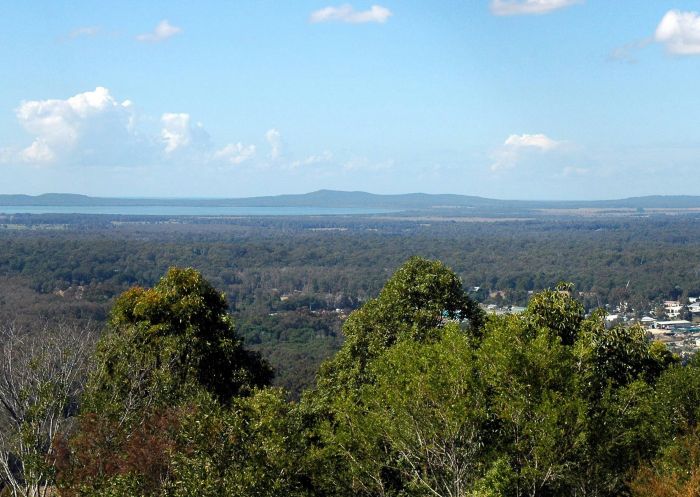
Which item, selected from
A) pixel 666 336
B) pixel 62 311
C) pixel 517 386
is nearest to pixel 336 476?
pixel 517 386

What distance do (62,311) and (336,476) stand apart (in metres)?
57.8

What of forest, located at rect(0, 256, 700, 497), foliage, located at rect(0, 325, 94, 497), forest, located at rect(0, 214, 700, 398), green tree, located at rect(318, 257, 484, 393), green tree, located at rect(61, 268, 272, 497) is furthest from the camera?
forest, located at rect(0, 214, 700, 398)

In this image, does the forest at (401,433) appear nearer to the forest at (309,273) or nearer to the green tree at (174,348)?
the green tree at (174,348)

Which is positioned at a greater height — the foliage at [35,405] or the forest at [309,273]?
the foliage at [35,405]

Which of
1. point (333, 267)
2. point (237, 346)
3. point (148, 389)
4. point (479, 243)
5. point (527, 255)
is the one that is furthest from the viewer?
point (479, 243)

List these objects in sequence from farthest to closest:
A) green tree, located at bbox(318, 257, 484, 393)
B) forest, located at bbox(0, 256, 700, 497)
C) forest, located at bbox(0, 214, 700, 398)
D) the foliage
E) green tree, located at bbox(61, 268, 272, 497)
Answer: forest, located at bbox(0, 214, 700, 398) < green tree, located at bbox(318, 257, 484, 393) < the foliage < green tree, located at bbox(61, 268, 272, 497) < forest, located at bbox(0, 256, 700, 497)

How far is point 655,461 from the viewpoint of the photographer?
12.4 m

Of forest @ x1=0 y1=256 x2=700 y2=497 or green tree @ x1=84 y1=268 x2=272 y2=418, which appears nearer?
forest @ x1=0 y1=256 x2=700 y2=497

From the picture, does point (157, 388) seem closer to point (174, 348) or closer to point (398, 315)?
point (174, 348)

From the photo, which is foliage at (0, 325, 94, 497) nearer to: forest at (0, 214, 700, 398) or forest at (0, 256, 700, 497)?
forest at (0, 256, 700, 497)

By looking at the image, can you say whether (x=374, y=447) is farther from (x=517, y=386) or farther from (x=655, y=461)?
(x=655, y=461)

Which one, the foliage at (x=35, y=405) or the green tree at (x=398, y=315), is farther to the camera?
the green tree at (x=398, y=315)

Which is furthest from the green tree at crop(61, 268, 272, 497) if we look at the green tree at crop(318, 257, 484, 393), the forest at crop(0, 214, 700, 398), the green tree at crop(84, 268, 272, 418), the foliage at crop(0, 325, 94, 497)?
the forest at crop(0, 214, 700, 398)

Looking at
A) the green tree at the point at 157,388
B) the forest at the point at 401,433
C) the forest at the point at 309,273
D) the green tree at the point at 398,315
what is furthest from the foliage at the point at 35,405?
the forest at the point at 309,273
